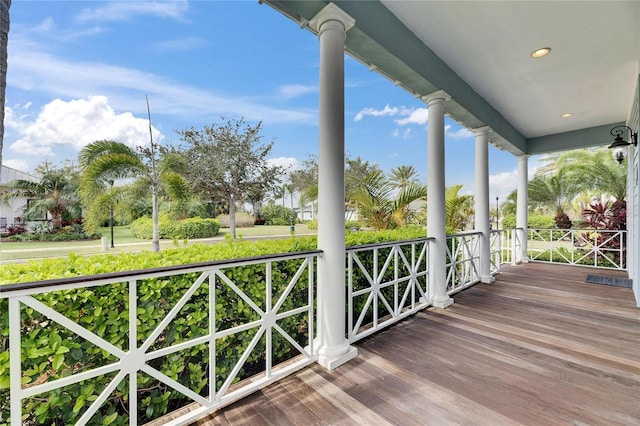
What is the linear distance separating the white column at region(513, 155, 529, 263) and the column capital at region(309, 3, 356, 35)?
5680 mm

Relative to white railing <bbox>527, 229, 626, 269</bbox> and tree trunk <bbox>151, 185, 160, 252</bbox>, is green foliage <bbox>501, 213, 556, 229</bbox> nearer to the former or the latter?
white railing <bbox>527, 229, 626, 269</bbox>

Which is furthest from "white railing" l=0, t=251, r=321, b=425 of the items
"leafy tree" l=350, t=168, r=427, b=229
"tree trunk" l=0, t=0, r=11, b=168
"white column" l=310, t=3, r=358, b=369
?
"leafy tree" l=350, t=168, r=427, b=229

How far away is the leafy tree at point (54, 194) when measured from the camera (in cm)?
227

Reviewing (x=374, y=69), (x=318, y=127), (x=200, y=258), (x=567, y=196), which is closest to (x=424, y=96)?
(x=374, y=69)

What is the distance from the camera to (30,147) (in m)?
2.07

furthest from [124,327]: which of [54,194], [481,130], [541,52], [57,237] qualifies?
[481,130]

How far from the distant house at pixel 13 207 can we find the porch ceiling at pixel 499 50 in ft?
7.35

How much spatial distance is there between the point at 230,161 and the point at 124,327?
556 centimetres

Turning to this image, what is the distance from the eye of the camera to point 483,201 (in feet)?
13.9

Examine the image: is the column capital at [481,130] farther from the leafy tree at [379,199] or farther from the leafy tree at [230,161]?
the leafy tree at [230,161]

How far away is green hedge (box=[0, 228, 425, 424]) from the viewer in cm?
123

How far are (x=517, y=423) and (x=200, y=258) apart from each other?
6.66ft

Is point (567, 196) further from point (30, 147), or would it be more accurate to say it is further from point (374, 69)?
point (30, 147)

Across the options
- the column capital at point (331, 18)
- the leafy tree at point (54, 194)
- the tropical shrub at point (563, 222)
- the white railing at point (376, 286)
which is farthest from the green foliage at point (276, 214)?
the tropical shrub at point (563, 222)
